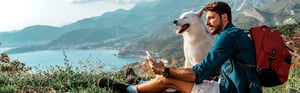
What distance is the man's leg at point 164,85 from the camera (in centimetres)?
309

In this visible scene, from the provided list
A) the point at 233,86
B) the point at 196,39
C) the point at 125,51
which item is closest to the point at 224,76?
the point at 233,86

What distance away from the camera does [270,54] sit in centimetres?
255

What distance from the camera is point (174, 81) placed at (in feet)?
10.5

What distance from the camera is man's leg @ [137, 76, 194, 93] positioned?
3.09m

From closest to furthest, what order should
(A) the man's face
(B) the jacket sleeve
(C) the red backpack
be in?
(C) the red backpack → (B) the jacket sleeve → (A) the man's face

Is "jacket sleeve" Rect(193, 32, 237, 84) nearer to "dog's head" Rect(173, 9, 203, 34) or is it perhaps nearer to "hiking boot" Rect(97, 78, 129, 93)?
"hiking boot" Rect(97, 78, 129, 93)

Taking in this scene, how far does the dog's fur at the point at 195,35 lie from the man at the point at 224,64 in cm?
178

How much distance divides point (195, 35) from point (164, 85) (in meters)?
1.73

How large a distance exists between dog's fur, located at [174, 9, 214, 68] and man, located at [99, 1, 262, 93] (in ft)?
5.83

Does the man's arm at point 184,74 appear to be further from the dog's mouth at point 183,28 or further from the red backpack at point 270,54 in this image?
the dog's mouth at point 183,28

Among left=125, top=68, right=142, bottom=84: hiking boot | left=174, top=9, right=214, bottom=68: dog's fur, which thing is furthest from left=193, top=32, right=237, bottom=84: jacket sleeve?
left=125, top=68, right=142, bottom=84: hiking boot

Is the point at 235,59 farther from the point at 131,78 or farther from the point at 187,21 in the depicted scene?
the point at 131,78

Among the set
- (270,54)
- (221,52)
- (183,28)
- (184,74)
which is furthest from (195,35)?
(270,54)

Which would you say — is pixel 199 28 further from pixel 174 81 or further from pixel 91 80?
pixel 91 80
